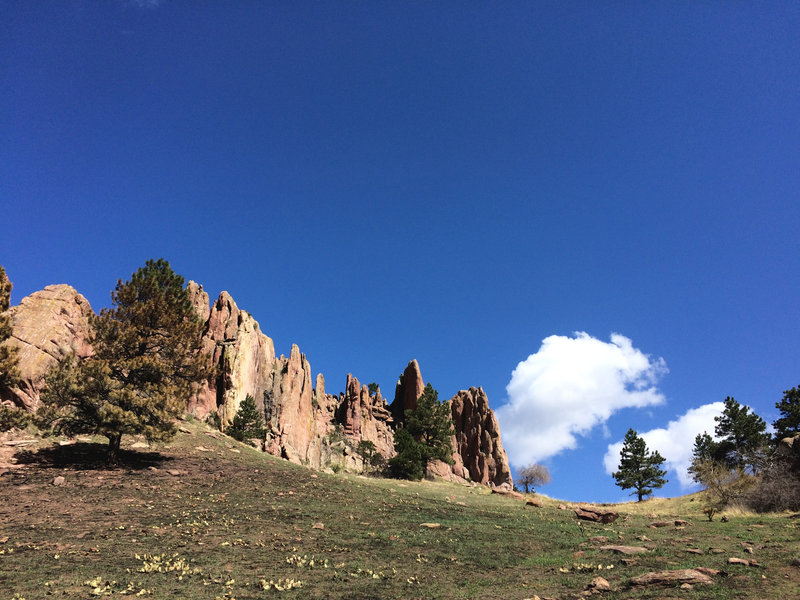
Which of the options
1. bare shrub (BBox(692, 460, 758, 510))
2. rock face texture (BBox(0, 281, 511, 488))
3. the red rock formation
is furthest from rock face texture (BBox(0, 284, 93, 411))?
bare shrub (BBox(692, 460, 758, 510))

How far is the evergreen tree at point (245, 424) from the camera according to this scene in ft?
175

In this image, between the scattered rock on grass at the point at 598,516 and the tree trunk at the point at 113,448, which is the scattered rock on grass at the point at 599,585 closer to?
the scattered rock on grass at the point at 598,516

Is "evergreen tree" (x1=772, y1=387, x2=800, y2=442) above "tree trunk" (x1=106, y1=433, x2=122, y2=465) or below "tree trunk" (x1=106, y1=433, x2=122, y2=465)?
above

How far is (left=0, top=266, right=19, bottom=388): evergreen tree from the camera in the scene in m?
29.1

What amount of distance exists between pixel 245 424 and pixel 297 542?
1617 inches

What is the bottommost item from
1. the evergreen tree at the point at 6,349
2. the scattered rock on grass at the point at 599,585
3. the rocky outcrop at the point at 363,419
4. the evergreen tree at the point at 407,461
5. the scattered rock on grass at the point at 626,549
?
the scattered rock on grass at the point at 599,585

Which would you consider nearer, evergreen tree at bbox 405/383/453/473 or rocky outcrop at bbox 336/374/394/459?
evergreen tree at bbox 405/383/453/473

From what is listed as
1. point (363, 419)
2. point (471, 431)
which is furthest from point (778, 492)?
point (471, 431)

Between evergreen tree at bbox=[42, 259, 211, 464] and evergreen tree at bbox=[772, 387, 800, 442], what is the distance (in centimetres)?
6867

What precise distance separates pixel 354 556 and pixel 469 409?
10656 centimetres

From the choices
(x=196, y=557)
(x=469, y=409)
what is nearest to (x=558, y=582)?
(x=196, y=557)

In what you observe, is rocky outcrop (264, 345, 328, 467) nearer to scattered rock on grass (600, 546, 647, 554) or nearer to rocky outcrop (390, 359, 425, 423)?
rocky outcrop (390, 359, 425, 423)

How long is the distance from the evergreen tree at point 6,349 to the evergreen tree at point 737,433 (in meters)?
77.5

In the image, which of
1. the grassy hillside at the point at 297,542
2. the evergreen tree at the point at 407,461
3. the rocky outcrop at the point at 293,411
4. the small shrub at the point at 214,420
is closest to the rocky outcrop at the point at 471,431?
the rocky outcrop at the point at 293,411
